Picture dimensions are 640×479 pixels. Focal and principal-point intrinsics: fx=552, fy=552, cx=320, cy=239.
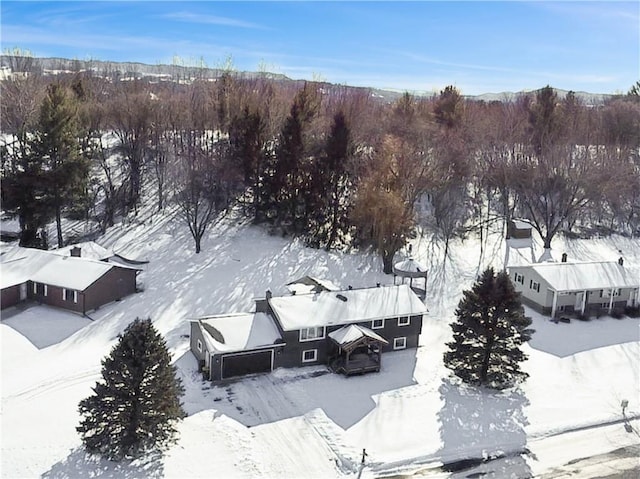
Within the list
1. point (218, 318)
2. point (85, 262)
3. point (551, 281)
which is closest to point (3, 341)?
point (85, 262)

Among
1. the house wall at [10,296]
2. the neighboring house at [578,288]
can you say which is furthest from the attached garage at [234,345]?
the neighboring house at [578,288]

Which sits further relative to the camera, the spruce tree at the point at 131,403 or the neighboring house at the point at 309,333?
the neighboring house at the point at 309,333

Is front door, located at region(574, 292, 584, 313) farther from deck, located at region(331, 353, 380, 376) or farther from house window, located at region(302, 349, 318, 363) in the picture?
house window, located at region(302, 349, 318, 363)

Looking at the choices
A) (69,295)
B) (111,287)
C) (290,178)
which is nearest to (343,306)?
(111,287)

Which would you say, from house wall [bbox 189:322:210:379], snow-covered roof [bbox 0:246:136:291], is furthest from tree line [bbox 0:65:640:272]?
house wall [bbox 189:322:210:379]

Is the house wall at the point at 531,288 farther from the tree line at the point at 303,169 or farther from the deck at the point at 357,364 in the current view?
the deck at the point at 357,364

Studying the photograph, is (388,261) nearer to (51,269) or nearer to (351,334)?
(351,334)

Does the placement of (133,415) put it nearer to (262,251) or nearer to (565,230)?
(262,251)
